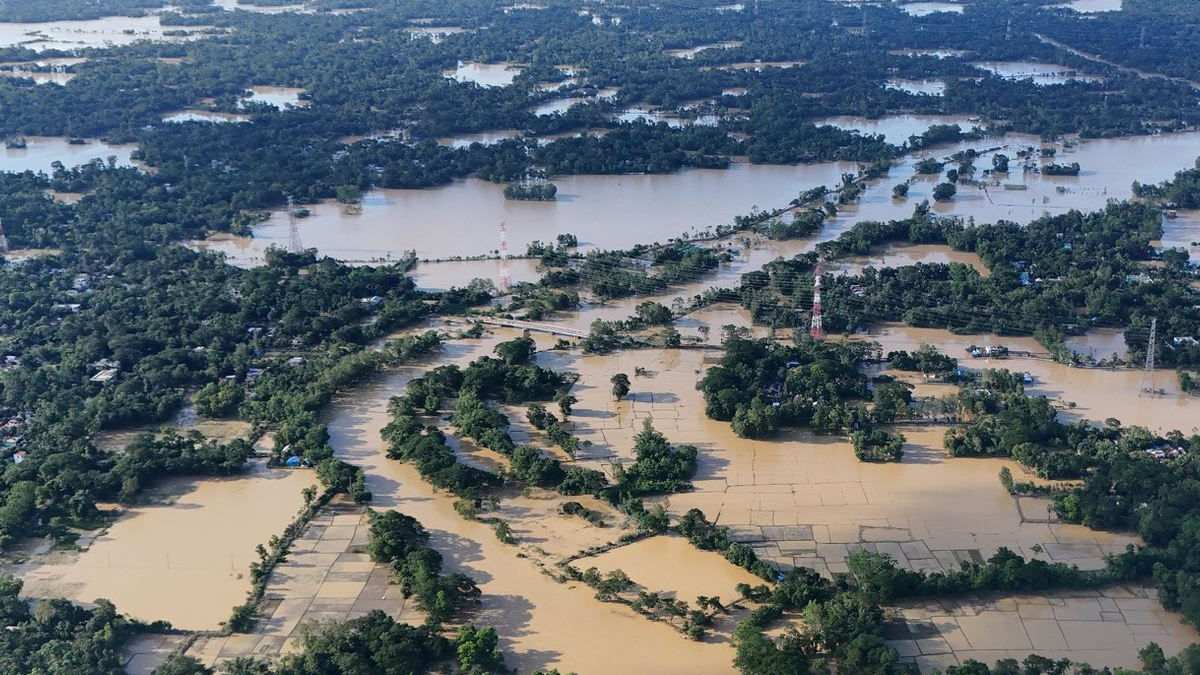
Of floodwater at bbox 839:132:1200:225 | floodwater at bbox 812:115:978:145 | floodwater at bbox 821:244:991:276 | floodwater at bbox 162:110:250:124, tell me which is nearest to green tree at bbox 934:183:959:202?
floodwater at bbox 839:132:1200:225

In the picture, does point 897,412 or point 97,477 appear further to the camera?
point 897,412

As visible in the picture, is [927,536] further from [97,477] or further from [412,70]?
[412,70]

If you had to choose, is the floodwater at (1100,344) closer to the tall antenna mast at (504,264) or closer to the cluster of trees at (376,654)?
the tall antenna mast at (504,264)

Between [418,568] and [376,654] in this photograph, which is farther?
[418,568]

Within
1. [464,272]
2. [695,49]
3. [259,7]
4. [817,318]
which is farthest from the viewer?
[259,7]

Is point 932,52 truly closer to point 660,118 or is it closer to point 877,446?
point 660,118

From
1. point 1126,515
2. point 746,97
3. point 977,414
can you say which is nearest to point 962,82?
point 746,97

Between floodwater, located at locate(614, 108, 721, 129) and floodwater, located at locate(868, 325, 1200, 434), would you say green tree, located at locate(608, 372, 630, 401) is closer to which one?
floodwater, located at locate(868, 325, 1200, 434)

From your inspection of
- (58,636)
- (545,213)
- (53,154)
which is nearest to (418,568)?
(58,636)
